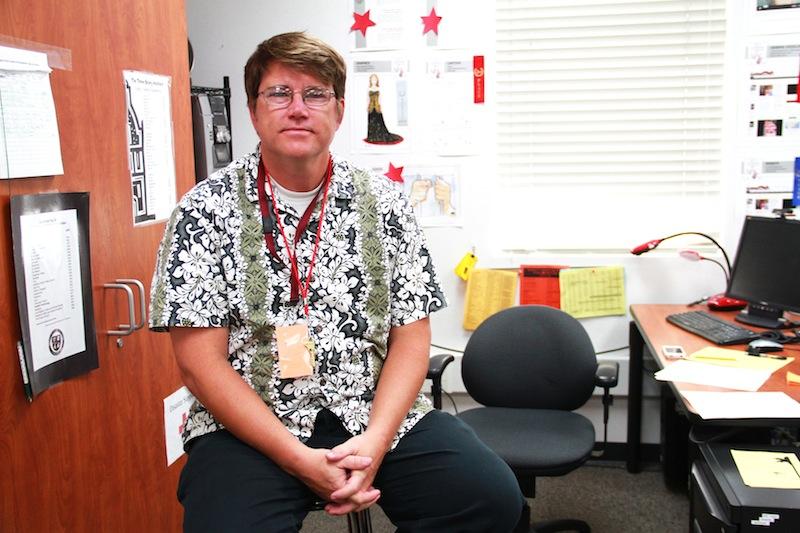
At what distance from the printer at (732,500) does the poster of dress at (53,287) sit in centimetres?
156

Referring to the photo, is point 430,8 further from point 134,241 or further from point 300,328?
point 300,328

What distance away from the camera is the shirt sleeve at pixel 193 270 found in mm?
1539

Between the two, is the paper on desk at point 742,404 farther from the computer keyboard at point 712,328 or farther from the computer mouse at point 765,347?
the computer keyboard at point 712,328

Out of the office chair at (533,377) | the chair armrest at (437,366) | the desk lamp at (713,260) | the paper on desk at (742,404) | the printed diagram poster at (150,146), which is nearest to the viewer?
the paper on desk at (742,404)

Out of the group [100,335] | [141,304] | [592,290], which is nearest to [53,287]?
[100,335]

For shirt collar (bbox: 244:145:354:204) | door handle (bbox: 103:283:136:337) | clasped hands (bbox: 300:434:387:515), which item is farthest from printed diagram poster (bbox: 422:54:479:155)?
clasped hands (bbox: 300:434:387:515)

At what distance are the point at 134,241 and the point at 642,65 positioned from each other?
7.25 feet

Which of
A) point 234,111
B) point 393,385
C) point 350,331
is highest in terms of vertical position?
point 234,111

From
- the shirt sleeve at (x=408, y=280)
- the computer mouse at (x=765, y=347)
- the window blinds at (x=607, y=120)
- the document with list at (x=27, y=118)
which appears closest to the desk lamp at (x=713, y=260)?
the window blinds at (x=607, y=120)

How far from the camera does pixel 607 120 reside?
323 cm

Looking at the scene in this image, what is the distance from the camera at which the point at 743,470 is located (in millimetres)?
1758

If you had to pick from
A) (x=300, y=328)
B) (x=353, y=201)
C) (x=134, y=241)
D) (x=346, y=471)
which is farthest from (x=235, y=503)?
(x=134, y=241)

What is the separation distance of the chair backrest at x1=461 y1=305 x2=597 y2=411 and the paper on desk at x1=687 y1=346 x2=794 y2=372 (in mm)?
372

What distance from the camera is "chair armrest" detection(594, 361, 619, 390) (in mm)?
2434
